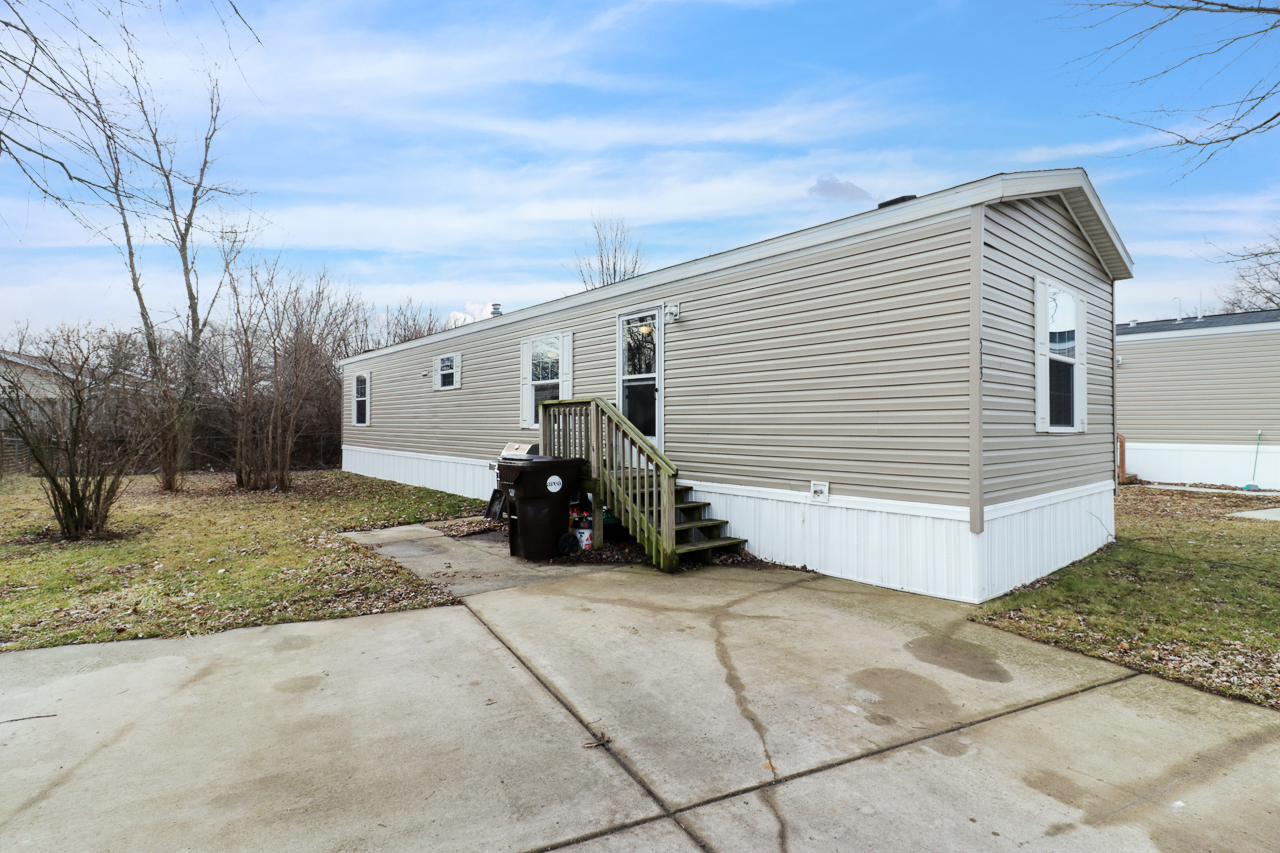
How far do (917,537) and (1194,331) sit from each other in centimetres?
1182

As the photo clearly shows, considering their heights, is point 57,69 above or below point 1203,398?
above

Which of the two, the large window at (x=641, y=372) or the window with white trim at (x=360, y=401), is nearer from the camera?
the large window at (x=641, y=372)

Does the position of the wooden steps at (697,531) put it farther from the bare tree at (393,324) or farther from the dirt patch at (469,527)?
the bare tree at (393,324)

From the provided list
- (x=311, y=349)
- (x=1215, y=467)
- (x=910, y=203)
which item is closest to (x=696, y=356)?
(x=910, y=203)

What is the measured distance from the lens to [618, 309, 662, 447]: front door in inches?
282

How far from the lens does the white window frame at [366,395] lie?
47.9 ft

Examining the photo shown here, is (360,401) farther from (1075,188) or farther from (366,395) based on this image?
(1075,188)

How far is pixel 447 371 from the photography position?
11.5 metres

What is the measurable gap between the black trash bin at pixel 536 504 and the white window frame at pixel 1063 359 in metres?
4.41

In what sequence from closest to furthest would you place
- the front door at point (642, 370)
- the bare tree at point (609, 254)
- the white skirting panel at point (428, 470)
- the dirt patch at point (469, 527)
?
the front door at point (642, 370), the dirt patch at point (469, 527), the white skirting panel at point (428, 470), the bare tree at point (609, 254)

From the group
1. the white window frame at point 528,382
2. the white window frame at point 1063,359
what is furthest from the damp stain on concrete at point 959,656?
the white window frame at point 528,382

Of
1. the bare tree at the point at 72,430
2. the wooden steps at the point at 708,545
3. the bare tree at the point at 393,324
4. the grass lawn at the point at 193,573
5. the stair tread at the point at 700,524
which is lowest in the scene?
the grass lawn at the point at 193,573

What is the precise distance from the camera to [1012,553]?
16.3 feet

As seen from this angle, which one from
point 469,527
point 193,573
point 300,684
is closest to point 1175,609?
point 300,684
